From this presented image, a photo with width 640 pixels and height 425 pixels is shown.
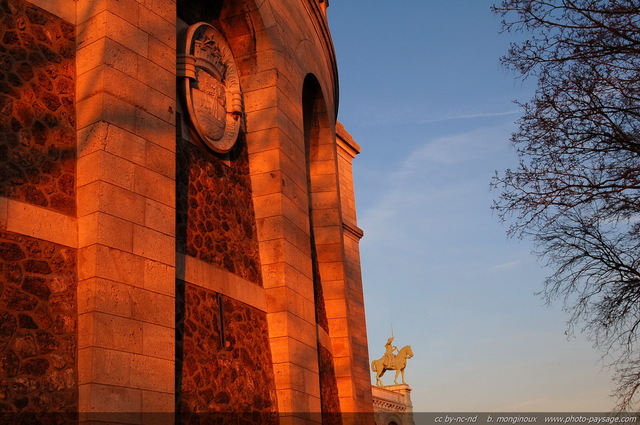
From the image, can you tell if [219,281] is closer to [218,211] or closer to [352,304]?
[218,211]

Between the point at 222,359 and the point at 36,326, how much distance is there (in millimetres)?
2906

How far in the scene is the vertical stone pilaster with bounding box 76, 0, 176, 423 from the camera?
700cm

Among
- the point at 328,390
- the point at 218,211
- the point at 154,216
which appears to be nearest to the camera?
the point at 154,216

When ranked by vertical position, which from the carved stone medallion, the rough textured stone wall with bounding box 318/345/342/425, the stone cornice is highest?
the stone cornice

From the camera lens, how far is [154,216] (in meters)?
8.04

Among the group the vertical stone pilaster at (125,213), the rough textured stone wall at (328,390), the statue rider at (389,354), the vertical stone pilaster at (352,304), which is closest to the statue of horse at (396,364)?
the statue rider at (389,354)

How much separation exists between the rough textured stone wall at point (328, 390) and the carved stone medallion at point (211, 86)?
455 cm

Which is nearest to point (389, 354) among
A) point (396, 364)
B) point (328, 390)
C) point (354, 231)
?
point (396, 364)

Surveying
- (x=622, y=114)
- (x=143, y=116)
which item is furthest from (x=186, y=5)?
(x=622, y=114)

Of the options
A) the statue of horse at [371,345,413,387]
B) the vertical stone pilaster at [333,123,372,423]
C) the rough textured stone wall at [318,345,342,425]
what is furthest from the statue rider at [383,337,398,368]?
the rough textured stone wall at [318,345,342,425]

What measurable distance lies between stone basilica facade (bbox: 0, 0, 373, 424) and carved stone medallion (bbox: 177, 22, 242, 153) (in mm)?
30

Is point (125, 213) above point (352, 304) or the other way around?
the other way around

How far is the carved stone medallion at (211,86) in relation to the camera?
10.1 metres

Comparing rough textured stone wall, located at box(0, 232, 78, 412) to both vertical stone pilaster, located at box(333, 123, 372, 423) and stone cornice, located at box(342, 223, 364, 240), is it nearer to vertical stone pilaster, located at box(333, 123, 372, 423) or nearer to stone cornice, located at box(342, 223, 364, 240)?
vertical stone pilaster, located at box(333, 123, 372, 423)
